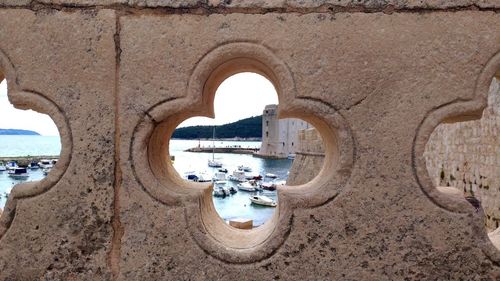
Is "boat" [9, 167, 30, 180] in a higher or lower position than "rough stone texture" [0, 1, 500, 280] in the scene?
lower

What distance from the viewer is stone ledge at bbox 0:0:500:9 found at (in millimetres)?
2117

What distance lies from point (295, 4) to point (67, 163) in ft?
4.95

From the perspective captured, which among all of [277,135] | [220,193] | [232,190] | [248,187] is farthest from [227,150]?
[220,193]

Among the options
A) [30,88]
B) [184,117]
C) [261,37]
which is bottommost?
[184,117]

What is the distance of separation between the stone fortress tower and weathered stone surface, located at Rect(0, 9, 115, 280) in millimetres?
41493

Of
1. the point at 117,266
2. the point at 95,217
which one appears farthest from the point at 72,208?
the point at 117,266

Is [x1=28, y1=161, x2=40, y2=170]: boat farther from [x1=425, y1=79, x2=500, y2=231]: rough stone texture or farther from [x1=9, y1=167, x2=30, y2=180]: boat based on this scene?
[x1=425, y1=79, x2=500, y2=231]: rough stone texture

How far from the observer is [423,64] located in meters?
2.10

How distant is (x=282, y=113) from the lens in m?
2.20

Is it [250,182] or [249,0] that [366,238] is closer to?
[249,0]

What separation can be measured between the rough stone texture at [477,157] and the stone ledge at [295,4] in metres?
3.66

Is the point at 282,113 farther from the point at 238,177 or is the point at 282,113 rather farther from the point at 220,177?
the point at 220,177

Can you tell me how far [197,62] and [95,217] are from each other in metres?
1.01

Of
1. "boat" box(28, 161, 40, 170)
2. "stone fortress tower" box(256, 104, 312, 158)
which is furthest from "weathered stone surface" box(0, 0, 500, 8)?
"boat" box(28, 161, 40, 170)
